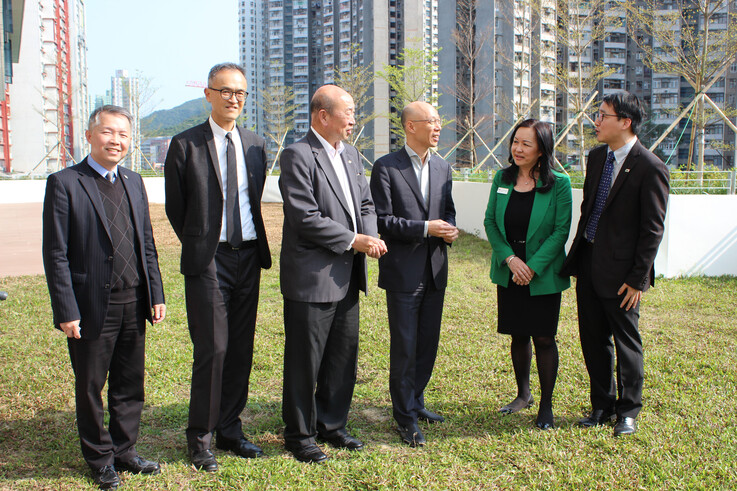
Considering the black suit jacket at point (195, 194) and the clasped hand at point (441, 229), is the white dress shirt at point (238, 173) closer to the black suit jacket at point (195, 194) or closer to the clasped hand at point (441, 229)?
the black suit jacket at point (195, 194)

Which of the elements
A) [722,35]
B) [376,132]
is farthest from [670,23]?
[376,132]

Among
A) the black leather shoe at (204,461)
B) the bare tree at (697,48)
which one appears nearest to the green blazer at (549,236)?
the black leather shoe at (204,461)

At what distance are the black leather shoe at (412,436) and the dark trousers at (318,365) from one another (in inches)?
12.1

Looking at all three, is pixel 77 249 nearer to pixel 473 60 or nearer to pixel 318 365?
pixel 318 365

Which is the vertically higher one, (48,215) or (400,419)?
(48,215)

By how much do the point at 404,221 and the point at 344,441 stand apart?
1.11m

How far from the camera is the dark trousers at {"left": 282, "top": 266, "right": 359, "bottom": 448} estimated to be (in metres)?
2.69

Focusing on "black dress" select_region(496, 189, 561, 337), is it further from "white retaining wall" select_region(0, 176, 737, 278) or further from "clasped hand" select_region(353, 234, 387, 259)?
"white retaining wall" select_region(0, 176, 737, 278)

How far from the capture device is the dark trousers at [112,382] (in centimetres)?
242

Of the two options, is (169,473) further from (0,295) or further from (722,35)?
(722,35)

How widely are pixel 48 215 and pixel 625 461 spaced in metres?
2.66

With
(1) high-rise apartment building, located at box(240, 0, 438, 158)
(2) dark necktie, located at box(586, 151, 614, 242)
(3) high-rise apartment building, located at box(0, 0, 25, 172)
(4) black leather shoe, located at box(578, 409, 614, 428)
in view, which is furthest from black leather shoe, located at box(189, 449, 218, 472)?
(1) high-rise apartment building, located at box(240, 0, 438, 158)

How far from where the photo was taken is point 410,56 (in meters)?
25.6

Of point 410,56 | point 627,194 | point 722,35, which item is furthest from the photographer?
point 410,56
